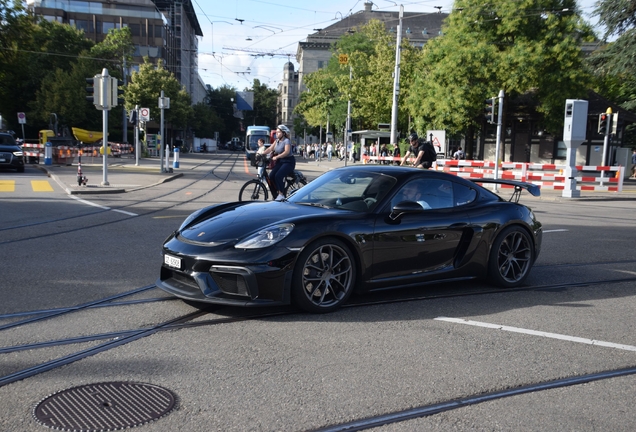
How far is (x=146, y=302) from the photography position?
5.95 meters

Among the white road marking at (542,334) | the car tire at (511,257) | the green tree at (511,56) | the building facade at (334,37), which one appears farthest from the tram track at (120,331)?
the building facade at (334,37)

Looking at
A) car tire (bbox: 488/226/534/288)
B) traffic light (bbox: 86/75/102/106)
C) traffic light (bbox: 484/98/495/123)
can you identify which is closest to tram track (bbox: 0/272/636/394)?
car tire (bbox: 488/226/534/288)

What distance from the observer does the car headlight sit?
5383 millimetres

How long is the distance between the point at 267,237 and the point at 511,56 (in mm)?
31921

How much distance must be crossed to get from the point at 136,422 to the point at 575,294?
5.06 metres

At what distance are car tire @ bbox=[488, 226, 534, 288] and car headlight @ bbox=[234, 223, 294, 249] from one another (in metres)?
2.53

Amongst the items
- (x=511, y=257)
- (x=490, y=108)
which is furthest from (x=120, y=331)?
(x=490, y=108)

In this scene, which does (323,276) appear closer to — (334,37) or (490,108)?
(490,108)

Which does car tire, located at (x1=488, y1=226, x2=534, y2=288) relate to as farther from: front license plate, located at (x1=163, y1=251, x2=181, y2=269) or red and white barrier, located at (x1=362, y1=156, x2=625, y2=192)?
red and white barrier, located at (x1=362, y1=156, x2=625, y2=192)

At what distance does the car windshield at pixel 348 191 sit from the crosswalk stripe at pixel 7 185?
13.9 metres

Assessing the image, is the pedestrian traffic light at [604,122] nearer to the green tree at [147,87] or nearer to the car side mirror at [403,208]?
the car side mirror at [403,208]

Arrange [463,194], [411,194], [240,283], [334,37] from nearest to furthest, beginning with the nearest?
[240,283], [411,194], [463,194], [334,37]

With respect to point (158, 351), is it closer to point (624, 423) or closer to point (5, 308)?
point (5, 308)

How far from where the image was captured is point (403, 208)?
5.96 m
